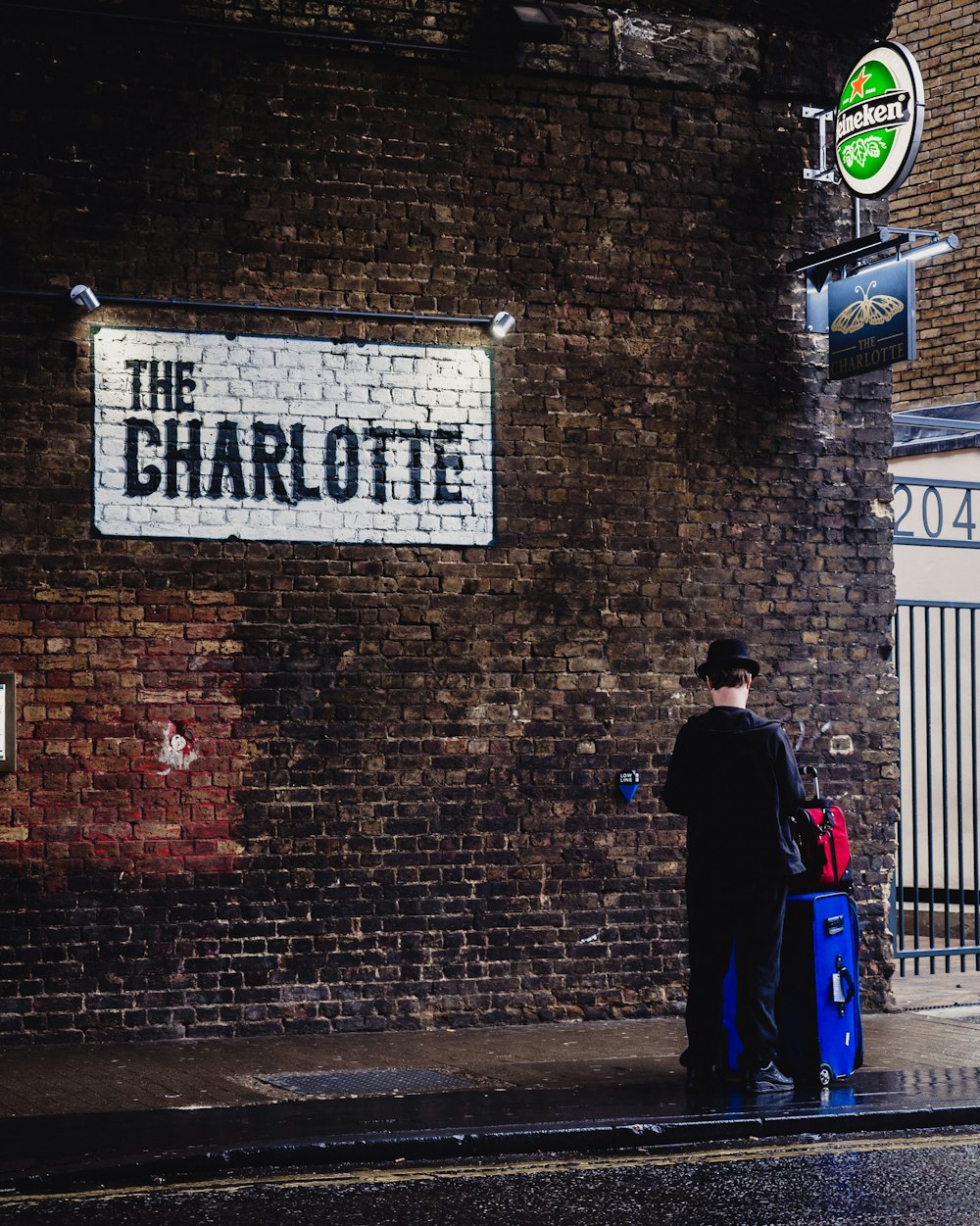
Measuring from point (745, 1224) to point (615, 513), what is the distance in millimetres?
5628

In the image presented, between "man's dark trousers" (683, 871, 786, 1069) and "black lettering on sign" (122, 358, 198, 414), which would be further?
"black lettering on sign" (122, 358, 198, 414)

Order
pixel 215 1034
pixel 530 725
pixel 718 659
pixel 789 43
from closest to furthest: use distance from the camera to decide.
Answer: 1. pixel 718 659
2. pixel 215 1034
3. pixel 530 725
4. pixel 789 43

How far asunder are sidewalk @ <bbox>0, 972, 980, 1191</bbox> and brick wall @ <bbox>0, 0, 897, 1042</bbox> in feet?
2.23

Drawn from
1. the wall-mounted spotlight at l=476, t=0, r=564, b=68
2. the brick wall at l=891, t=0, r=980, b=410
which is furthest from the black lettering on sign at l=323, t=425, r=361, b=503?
the brick wall at l=891, t=0, r=980, b=410

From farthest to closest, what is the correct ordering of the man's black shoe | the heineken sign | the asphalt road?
1. the heineken sign
2. the man's black shoe
3. the asphalt road

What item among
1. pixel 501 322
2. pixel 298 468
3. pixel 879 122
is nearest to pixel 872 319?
pixel 879 122

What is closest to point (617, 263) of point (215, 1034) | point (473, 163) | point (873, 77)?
point (473, 163)

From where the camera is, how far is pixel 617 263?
10.6m

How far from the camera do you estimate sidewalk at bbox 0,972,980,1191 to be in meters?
6.53

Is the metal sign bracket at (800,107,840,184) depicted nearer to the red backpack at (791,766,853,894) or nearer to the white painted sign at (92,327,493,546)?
the white painted sign at (92,327,493,546)

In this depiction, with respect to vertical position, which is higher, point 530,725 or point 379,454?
point 379,454

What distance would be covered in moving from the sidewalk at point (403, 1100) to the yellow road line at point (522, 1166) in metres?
0.11

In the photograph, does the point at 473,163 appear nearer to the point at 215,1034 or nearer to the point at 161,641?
the point at 161,641

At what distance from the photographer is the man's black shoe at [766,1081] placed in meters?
7.62
